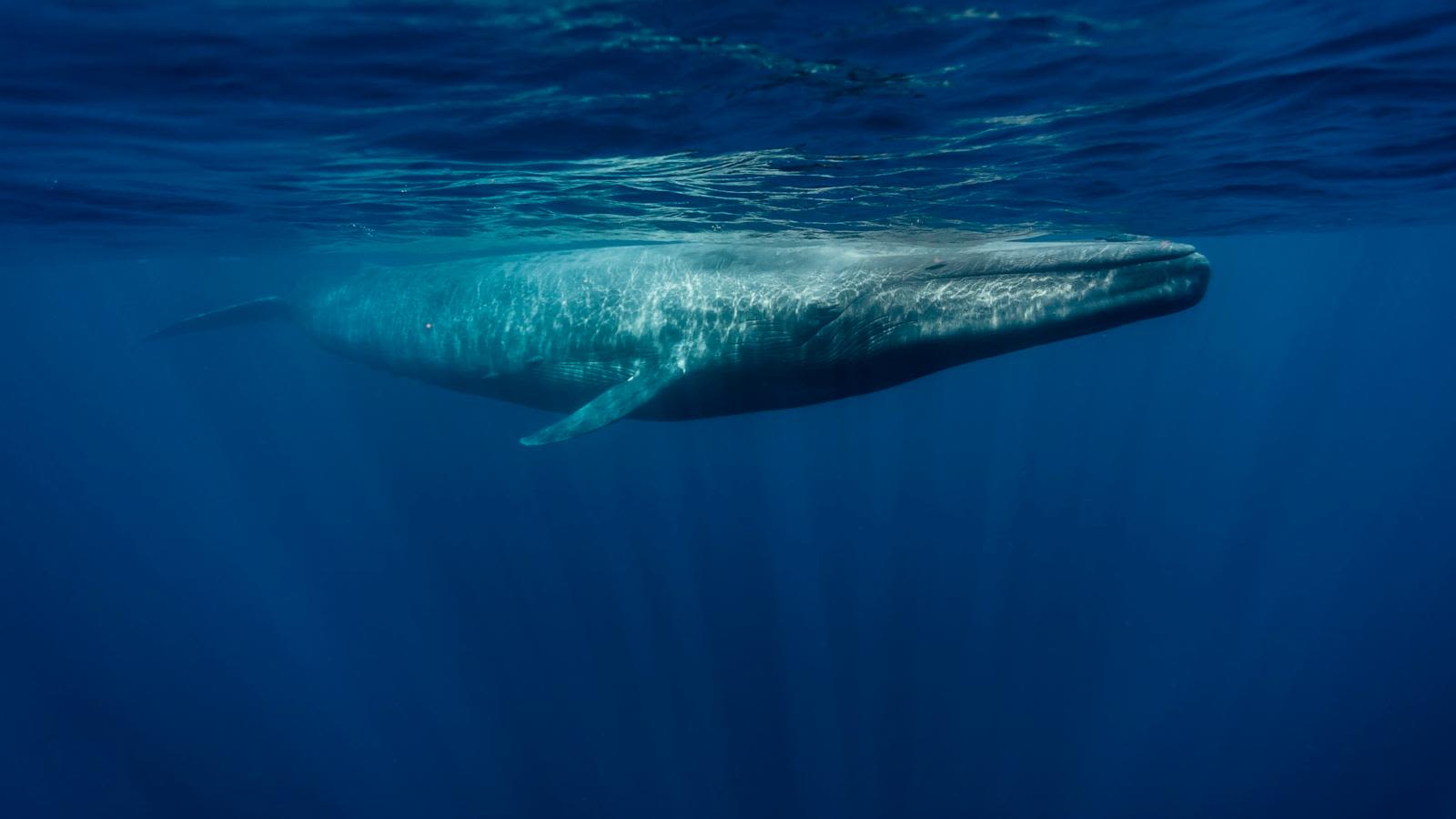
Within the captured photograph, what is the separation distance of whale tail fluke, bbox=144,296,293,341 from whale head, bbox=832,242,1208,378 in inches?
578

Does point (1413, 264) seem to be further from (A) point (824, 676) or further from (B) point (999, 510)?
(A) point (824, 676)

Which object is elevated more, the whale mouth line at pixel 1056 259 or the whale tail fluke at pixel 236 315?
the whale mouth line at pixel 1056 259

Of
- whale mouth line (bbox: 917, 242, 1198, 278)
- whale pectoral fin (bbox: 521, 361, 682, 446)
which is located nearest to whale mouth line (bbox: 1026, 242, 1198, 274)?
whale mouth line (bbox: 917, 242, 1198, 278)

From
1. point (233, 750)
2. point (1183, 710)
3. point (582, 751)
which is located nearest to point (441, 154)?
point (582, 751)

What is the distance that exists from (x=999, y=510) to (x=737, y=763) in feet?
85.9

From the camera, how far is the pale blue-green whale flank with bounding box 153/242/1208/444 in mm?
6070

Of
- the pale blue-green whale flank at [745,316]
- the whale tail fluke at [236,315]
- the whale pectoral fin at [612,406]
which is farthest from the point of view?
the whale tail fluke at [236,315]

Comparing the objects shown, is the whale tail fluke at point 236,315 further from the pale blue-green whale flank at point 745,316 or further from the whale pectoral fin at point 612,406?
the whale pectoral fin at point 612,406

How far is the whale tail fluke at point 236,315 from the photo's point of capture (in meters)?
16.4

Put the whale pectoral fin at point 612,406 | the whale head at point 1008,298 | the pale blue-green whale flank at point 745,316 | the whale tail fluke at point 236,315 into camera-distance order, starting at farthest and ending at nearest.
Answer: the whale tail fluke at point 236,315, the whale pectoral fin at point 612,406, the pale blue-green whale flank at point 745,316, the whale head at point 1008,298

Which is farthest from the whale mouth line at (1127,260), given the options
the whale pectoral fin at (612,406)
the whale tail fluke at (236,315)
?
the whale tail fluke at (236,315)

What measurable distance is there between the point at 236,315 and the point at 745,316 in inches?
598

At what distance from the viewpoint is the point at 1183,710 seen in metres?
23.2

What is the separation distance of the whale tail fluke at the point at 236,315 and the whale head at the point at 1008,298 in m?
14.7
